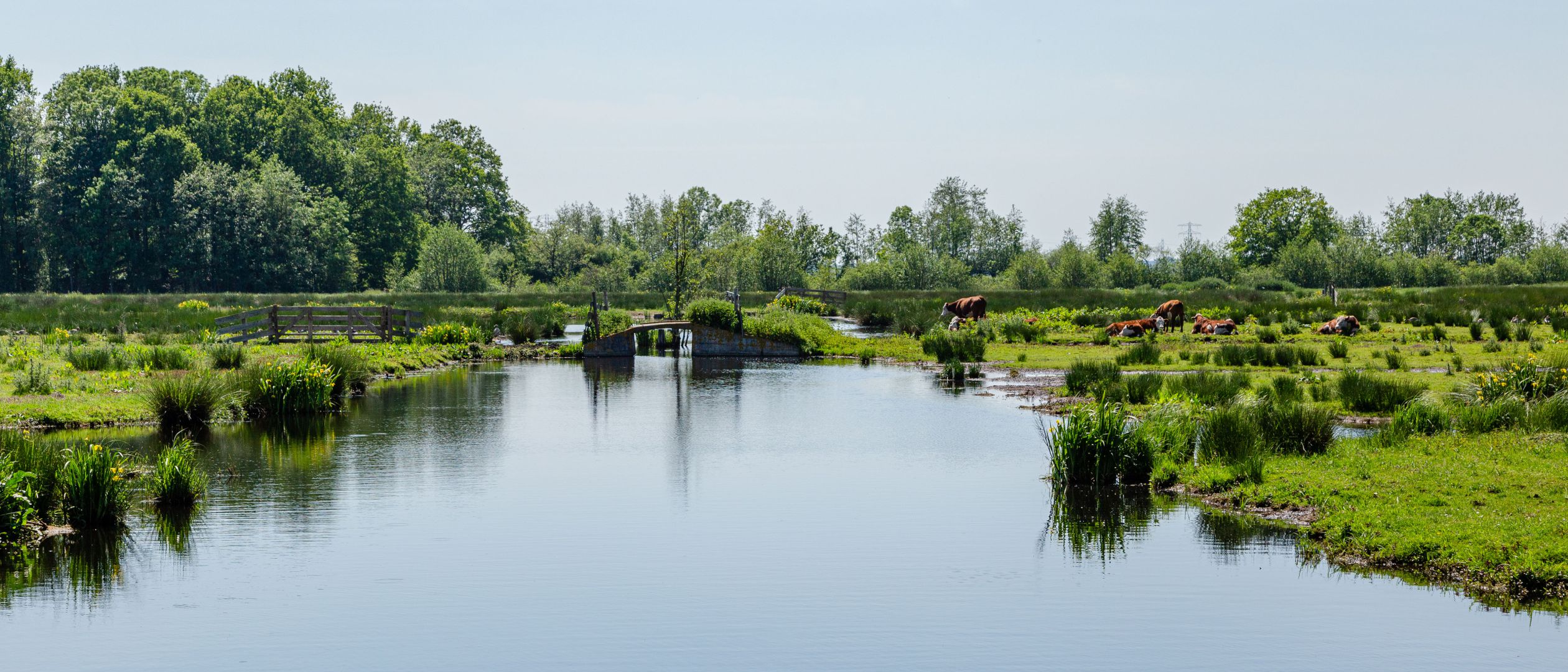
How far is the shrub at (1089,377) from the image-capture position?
2586 centimetres

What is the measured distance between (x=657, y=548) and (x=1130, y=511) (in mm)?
5932

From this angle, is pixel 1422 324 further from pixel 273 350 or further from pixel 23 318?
pixel 23 318

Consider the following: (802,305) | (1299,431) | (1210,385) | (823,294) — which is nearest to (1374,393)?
(1210,385)

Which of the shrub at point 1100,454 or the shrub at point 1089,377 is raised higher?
the shrub at point 1089,377

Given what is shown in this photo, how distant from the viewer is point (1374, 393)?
22.2 meters

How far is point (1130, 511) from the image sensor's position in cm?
1501

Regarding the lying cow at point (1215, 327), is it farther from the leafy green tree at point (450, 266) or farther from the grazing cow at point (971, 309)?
the leafy green tree at point (450, 266)

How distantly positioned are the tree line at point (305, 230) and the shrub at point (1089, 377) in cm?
3800

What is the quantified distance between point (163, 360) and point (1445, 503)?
27.2 m

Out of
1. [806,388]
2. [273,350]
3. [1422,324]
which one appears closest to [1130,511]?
[806,388]

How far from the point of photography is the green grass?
11.0 m

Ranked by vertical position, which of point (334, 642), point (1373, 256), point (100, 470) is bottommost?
point (334, 642)

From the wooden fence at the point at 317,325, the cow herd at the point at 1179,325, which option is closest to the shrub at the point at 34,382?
→ the wooden fence at the point at 317,325

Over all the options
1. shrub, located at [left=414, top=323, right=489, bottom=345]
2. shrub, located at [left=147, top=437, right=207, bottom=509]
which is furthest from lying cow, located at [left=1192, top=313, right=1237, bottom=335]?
shrub, located at [left=147, top=437, right=207, bottom=509]
